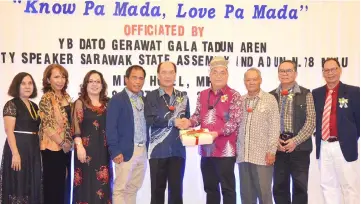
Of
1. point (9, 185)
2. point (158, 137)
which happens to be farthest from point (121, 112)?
point (9, 185)

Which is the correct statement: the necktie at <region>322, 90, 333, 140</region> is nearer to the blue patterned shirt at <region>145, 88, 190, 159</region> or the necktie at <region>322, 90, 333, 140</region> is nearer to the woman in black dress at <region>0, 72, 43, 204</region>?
the blue patterned shirt at <region>145, 88, 190, 159</region>

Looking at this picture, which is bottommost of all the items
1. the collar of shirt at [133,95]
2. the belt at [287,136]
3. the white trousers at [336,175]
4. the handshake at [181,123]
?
the white trousers at [336,175]

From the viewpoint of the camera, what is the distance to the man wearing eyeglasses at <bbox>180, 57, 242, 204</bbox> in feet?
13.0

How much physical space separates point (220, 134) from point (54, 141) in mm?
1614

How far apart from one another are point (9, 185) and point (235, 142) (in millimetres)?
2258

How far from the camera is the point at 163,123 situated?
401 cm

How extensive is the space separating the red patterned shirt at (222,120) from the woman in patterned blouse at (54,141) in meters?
1.37

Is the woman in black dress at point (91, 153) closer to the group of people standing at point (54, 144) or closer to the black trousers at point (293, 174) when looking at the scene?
the group of people standing at point (54, 144)

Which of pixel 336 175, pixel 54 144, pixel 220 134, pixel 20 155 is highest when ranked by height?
pixel 220 134

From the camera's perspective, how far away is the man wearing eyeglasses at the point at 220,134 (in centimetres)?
395

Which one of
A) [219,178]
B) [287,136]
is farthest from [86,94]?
[287,136]

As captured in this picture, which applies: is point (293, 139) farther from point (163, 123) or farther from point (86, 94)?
point (86, 94)

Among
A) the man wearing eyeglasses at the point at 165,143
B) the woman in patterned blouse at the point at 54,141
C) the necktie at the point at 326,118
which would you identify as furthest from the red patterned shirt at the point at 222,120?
the woman in patterned blouse at the point at 54,141

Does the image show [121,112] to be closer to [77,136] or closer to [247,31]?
[77,136]
